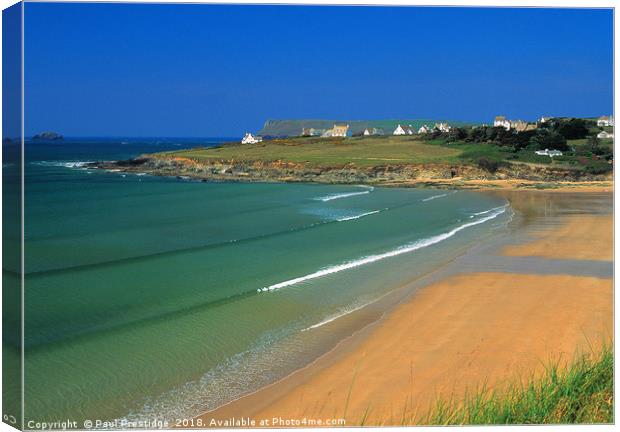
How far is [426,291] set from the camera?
952 centimetres

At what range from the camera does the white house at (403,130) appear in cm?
915

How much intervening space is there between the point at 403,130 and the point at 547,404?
5.00m

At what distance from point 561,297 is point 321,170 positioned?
17.1 ft

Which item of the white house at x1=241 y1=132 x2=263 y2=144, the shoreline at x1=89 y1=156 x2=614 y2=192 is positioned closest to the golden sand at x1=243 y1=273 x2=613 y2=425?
the shoreline at x1=89 y1=156 x2=614 y2=192

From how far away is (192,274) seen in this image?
10.9 m

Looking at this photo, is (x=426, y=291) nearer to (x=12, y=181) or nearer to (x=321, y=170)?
(x=321, y=170)

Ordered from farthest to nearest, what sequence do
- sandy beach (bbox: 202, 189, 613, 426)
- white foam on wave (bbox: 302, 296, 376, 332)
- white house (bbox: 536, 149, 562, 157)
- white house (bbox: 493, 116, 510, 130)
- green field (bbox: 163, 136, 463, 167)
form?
green field (bbox: 163, 136, 463, 167) → white house (bbox: 536, 149, 562, 157) → white house (bbox: 493, 116, 510, 130) → white foam on wave (bbox: 302, 296, 376, 332) → sandy beach (bbox: 202, 189, 613, 426)

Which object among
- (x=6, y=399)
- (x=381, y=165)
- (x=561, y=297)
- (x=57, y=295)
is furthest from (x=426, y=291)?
(x=6, y=399)

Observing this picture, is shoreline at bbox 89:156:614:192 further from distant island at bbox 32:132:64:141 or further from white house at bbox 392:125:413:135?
distant island at bbox 32:132:64:141

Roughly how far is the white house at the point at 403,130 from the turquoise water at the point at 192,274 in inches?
81.8

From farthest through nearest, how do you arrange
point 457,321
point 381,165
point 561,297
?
1. point 381,165
2. point 561,297
3. point 457,321

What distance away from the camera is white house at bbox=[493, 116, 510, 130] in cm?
867

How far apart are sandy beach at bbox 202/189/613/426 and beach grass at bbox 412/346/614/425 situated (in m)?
0.26

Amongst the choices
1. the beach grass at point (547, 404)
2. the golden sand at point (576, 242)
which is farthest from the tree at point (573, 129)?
the beach grass at point (547, 404)
